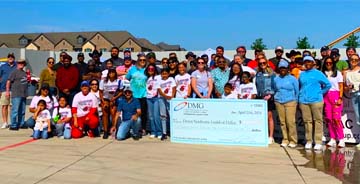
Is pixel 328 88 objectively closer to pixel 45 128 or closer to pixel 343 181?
pixel 343 181

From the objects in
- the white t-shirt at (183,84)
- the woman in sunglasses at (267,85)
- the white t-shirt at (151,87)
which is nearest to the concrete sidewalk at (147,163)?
the woman in sunglasses at (267,85)

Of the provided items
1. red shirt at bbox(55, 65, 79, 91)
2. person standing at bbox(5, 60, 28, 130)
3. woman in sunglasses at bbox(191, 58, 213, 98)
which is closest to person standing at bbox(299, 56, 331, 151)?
woman in sunglasses at bbox(191, 58, 213, 98)

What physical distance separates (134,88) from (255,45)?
47532mm

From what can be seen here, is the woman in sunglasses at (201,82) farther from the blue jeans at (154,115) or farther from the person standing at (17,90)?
the person standing at (17,90)

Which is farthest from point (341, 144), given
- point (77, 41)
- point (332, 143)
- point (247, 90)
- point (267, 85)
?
point (77, 41)

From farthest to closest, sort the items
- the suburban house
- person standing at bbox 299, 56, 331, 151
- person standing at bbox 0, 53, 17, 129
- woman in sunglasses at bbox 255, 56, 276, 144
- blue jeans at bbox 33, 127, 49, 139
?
1. the suburban house
2. person standing at bbox 0, 53, 17, 129
3. blue jeans at bbox 33, 127, 49, 139
4. woman in sunglasses at bbox 255, 56, 276, 144
5. person standing at bbox 299, 56, 331, 151

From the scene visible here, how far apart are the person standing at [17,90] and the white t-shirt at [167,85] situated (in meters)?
3.90

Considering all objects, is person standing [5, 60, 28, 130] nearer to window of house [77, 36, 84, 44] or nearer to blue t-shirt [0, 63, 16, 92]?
blue t-shirt [0, 63, 16, 92]

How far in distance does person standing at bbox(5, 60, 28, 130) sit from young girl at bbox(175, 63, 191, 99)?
13.9 ft

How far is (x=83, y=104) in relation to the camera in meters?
10.6

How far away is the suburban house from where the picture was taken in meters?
96.2

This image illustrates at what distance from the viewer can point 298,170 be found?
23.9 ft

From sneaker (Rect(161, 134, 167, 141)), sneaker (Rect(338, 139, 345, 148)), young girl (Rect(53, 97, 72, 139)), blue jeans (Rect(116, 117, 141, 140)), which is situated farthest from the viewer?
young girl (Rect(53, 97, 72, 139))

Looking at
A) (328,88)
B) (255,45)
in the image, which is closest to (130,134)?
(328,88)
